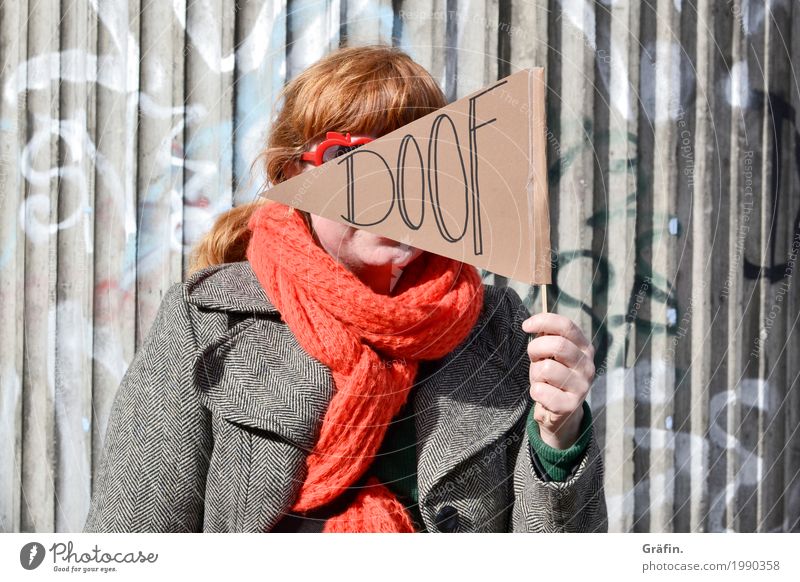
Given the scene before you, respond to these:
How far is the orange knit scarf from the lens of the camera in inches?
27.9

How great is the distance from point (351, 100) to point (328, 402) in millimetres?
279

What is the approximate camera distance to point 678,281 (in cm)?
113

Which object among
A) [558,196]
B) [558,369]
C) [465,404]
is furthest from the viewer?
[558,196]

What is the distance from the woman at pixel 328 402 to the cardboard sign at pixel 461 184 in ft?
0.13

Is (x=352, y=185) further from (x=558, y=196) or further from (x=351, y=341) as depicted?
(x=558, y=196)

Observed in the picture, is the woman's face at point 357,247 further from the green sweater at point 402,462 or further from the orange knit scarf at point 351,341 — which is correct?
the green sweater at point 402,462

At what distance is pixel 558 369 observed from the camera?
66cm

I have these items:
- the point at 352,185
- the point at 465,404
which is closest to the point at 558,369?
the point at 465,404

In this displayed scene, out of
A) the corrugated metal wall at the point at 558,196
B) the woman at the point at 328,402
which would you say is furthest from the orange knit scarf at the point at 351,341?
the corrugated metal wall at the point at 558,196

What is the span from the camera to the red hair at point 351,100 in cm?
70

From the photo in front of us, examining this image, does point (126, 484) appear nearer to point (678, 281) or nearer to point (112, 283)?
point (112, 283)

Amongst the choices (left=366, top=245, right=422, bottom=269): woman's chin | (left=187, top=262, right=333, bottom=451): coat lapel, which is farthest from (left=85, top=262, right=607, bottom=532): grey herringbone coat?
(left=366, top=245, right=422, bottom=269): woman's chin

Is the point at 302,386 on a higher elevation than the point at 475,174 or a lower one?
lower
